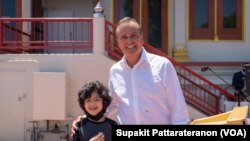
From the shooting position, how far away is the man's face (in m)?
3.37

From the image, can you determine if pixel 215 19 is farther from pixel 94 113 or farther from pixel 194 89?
pixel 94 113

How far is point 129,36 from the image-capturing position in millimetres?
3371

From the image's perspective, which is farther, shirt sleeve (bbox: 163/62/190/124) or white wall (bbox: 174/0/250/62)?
white wall (bbox: 174/0/250/62)

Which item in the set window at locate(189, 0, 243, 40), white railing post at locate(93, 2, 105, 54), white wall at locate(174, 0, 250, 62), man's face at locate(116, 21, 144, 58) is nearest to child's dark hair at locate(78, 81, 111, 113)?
man's face at locate(116, 21, 144, 58)

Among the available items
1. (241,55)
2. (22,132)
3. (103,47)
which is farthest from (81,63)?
(241,55)

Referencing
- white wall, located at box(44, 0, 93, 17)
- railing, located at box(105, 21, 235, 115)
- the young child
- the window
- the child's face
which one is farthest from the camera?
white wall, located at box(44, 0, 93, 17)

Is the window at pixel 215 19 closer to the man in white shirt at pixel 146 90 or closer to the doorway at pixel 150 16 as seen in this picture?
the doorway at pixel 150 16

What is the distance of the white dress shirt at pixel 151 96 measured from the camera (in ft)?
11.0

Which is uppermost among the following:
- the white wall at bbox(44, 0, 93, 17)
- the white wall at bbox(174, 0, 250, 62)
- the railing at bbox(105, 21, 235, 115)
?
the white wall at bbox(44, 0, 93, 17)

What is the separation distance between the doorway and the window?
717 millimetres

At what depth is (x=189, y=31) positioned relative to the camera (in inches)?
523

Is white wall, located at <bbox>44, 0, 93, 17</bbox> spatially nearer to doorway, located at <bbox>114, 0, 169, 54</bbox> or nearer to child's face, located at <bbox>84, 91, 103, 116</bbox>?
doorway, located at <bbox>114, 0, 169, 54</bbox>

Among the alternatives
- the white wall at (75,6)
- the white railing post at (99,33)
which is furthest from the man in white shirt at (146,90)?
the white wall at (75,6)

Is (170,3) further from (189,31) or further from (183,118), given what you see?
(183,118)
